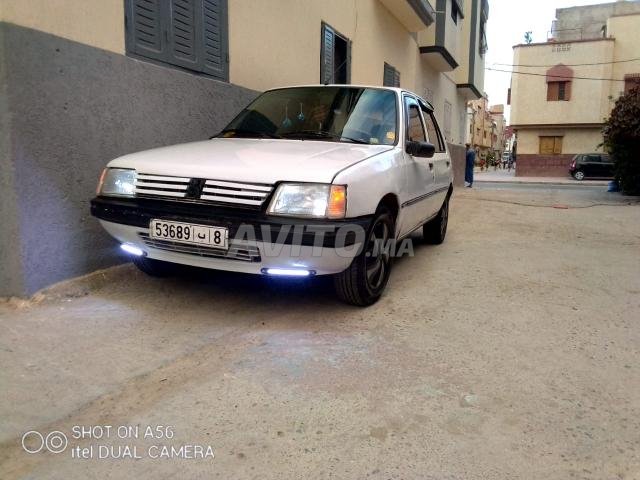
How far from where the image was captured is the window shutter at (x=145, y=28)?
13.7 ft

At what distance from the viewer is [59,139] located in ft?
11.5

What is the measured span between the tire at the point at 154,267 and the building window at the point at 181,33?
5.67 feet

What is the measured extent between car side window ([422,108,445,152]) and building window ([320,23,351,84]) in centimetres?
220

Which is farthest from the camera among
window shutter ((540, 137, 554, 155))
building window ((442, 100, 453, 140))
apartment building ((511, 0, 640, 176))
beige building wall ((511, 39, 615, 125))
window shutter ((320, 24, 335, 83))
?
window shutter ((540, 137, 554, 155))

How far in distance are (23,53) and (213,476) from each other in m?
2.85

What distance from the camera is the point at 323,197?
288 centimetres

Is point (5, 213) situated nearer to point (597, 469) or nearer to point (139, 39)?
point (139, 39)

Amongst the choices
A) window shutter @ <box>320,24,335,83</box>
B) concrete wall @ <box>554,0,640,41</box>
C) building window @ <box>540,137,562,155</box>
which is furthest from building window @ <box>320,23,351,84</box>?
concrete wall @ <box>554,0,640,41</box>

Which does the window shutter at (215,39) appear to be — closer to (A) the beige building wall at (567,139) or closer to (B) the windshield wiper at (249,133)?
(B) the windshield wiper at (249,133)

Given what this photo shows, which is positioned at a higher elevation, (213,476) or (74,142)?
(74,142)

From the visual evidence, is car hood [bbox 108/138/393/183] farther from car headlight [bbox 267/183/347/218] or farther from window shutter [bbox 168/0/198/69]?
window shutter [bbox 168/0/198/69]

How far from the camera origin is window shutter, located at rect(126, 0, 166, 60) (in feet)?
13.7

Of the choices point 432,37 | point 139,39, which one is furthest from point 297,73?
point 432,37

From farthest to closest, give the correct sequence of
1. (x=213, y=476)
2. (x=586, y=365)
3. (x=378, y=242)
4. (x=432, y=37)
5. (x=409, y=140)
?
(x=432, y=37) < (x=409, y=140) < (x=378, y=242) < (x=586, y=365) < (x=213, y=476)
